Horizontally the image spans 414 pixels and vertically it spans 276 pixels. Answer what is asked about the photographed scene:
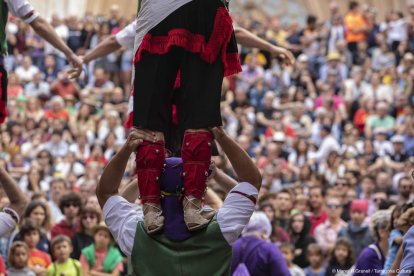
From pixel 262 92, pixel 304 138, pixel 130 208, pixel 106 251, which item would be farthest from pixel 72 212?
pixel 262 92

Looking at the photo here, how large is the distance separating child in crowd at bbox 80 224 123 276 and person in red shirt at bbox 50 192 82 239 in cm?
120

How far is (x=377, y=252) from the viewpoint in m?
8.90

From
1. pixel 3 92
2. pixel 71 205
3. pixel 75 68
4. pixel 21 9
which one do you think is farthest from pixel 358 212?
pixel 3 92

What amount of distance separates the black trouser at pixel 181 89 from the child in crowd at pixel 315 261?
17.4ft

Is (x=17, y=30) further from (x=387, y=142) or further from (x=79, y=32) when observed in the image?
(x=387, y=142)

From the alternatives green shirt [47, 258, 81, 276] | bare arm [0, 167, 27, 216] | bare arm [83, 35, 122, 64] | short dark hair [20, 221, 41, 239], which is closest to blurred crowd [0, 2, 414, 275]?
short dark hair [20, 221, 41, 239]

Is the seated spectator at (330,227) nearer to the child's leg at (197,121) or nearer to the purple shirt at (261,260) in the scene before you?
the purple shirt at (261,260)

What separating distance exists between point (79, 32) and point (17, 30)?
4.15 feet

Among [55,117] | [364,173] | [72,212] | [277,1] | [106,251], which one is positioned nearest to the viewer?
[106,251]

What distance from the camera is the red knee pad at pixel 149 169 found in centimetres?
653

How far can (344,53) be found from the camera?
74.6 ft

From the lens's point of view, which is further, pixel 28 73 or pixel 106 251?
pixel 28 73

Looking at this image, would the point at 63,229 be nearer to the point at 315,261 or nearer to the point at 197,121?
the point at 315,261

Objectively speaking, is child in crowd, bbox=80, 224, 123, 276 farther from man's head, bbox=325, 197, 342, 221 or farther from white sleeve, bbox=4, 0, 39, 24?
man's head, bbox=325, 197, 342, 221
